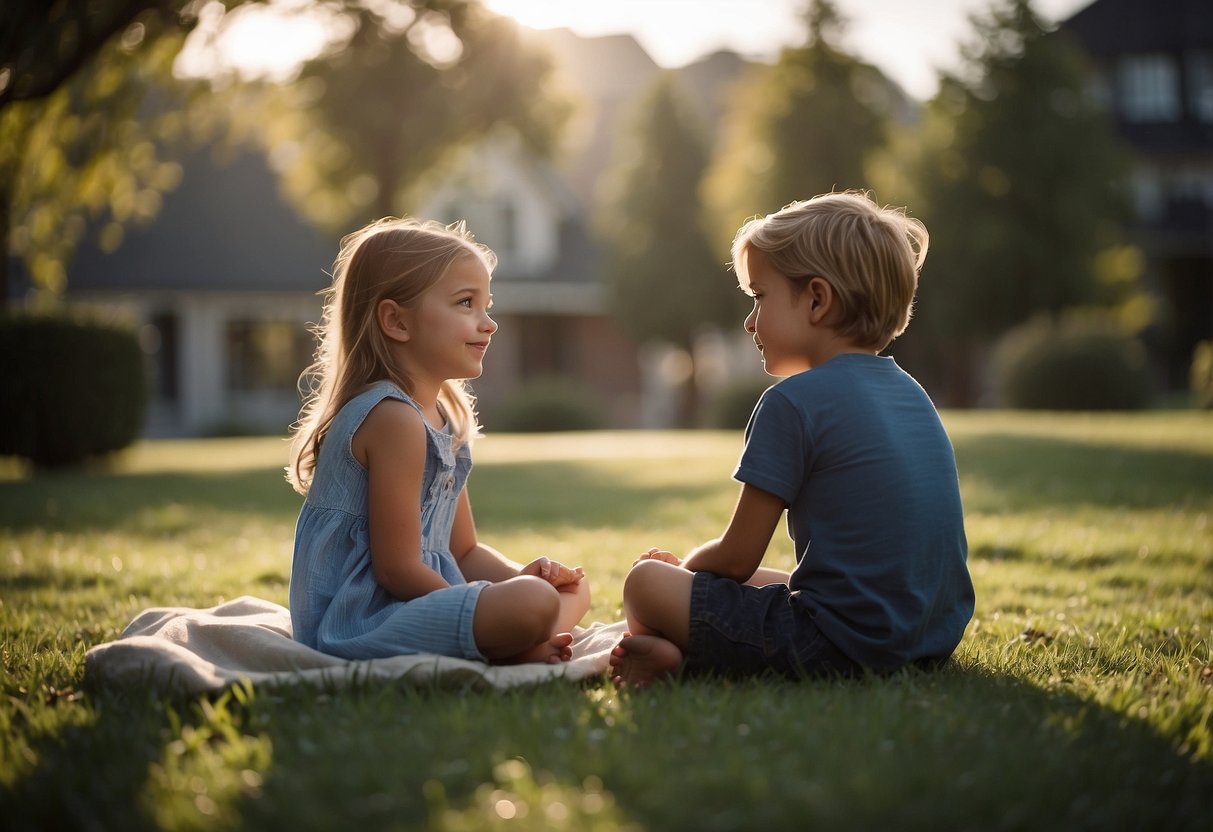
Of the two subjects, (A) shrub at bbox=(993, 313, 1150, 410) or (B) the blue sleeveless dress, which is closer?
(B) the blue sleeveless dress

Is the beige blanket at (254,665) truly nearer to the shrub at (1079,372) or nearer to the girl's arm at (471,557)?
the girl's arm at (471,557)

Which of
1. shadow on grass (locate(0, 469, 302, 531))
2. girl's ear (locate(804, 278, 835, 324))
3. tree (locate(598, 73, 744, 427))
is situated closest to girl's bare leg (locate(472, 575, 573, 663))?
girl's ear (locate(804, 278, 835, 324))

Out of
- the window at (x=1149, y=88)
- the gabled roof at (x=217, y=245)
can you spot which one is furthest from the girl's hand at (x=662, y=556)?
the window at (x=1149, y=88)

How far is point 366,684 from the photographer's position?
3.00m

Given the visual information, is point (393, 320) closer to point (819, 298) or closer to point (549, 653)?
point (549, 653)

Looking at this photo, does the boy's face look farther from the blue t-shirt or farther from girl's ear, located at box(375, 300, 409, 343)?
girl's ear, located at box(375, 300, 409, 343)

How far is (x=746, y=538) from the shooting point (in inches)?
122

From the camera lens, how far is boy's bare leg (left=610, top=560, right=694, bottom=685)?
124 inches

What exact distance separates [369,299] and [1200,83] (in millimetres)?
39183

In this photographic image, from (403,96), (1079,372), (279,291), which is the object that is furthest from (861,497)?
(279,291)

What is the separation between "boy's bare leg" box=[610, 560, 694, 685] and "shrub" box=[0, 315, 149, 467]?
37.8ft

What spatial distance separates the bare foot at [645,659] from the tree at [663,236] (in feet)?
75.1

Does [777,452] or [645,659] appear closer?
[777,452]

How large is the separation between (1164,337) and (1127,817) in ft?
113
